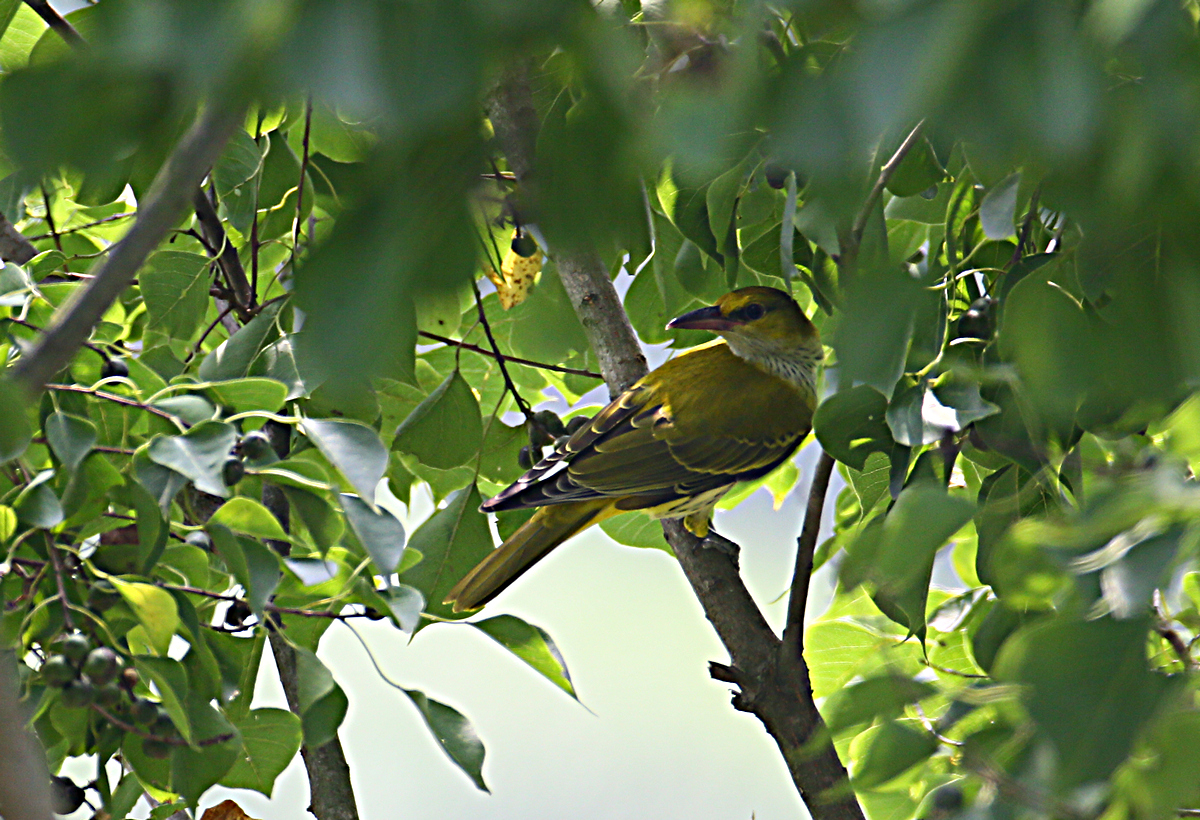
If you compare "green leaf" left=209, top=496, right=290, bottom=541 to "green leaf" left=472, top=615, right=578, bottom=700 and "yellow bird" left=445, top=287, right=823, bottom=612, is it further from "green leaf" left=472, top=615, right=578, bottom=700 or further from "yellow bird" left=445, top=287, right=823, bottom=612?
"yellow bird" left=445, top=287, right=823, bottom=612

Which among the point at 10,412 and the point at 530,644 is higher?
the point at 530,644

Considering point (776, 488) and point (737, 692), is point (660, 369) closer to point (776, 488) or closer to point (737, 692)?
point (776, 488)

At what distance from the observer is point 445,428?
2145 millimetres

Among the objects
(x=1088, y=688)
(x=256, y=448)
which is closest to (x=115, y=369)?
(x=256, y=448)

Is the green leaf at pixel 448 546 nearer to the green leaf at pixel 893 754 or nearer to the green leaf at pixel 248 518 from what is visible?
the green leaf at pixel 248 518

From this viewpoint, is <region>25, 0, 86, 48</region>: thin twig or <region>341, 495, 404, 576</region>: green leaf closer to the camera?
<region>341, 495, 404, 576</region>: green leaf

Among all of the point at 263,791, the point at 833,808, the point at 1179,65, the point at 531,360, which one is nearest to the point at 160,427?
the point at 263,791

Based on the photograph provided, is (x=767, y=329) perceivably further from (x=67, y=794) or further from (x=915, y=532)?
(x=915, y=532)

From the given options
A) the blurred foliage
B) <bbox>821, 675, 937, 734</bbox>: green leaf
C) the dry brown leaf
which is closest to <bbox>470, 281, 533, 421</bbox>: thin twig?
the blurred foliage

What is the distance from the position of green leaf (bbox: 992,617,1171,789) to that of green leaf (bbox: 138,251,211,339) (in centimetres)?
180

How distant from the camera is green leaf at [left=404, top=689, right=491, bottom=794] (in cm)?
157

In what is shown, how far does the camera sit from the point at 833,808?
173cm

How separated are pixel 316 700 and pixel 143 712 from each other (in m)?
0.30

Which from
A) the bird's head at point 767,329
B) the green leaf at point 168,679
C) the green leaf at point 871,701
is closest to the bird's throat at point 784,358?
the bird's head at point 767,329
